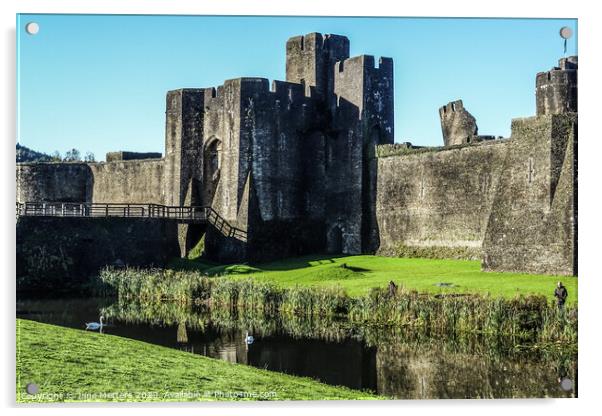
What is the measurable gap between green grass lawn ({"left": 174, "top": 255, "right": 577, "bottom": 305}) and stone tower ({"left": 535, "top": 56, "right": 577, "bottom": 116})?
4691 mm

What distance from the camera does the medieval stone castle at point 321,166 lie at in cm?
3584

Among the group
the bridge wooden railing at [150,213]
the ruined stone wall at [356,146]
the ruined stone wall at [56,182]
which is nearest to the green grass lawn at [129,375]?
the bridge wooden railing at [150,213]

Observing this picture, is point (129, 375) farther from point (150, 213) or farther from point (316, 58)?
point (316, 58)

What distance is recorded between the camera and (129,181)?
48.2 metres

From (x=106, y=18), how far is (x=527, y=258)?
590 inches

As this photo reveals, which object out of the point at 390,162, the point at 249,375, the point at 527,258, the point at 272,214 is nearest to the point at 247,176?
the point at 272,214

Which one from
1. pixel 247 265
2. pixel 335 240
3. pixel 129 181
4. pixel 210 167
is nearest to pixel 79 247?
pixel 247 265

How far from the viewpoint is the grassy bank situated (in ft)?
73.9

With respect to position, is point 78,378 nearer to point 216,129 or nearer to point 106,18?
point 106,18

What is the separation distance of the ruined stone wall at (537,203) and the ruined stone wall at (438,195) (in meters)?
4.02

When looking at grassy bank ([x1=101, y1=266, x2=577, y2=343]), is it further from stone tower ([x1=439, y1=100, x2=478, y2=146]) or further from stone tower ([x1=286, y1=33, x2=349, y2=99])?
stone tower ([x1=439, y1=100, x2=478, y2=146])

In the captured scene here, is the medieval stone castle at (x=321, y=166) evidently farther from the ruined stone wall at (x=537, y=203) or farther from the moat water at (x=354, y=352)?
the moat water at (x=354, y=352)

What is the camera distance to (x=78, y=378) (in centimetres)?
1670

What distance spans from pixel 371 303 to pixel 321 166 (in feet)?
48.7
